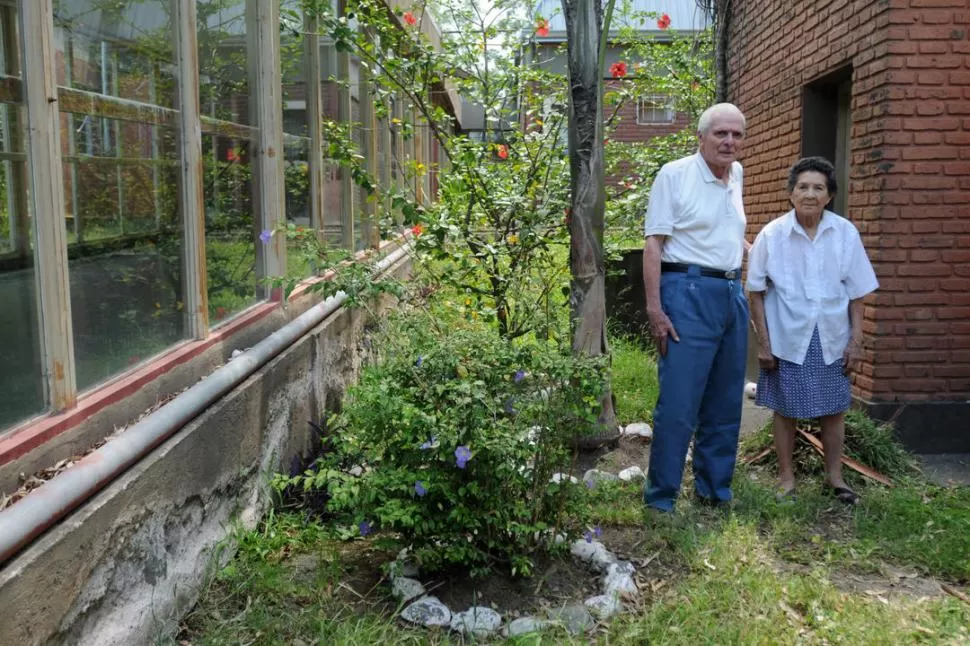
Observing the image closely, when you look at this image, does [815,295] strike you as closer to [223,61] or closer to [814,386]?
[814,386]

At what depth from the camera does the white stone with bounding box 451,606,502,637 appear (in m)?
3.15

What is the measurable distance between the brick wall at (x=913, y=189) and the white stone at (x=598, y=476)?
5.78 feet

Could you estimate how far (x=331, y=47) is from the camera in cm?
662

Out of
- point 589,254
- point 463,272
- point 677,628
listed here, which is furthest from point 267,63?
point 677,628

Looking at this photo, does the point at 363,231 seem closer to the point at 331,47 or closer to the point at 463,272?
the point at 331,47

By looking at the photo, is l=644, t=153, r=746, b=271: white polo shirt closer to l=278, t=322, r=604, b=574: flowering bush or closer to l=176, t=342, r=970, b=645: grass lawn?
l=278, t=322, r=604, b=574: flowering bush

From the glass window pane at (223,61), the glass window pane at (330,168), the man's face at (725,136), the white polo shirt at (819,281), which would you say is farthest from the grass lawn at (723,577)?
the glass window pane at (330,168)

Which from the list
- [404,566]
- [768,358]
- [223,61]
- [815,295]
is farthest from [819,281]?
[223,61]

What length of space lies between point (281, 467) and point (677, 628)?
2.12 metres

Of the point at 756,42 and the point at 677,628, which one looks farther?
the point at 756,42

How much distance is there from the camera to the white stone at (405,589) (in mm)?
3350

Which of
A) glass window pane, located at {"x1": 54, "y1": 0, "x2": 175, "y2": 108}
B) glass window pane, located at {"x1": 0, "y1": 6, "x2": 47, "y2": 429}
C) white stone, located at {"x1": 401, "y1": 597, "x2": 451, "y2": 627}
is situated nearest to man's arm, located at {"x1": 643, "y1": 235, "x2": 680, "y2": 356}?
white stone, located at {"x1": 401, "y1": 597, "x2": 451, "y2": 627}

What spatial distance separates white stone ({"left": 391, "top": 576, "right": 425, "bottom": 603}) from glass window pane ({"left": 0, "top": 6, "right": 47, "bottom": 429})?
144 centimetres

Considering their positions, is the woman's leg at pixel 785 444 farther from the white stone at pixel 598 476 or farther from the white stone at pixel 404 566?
the white stone at pixel 404 566
